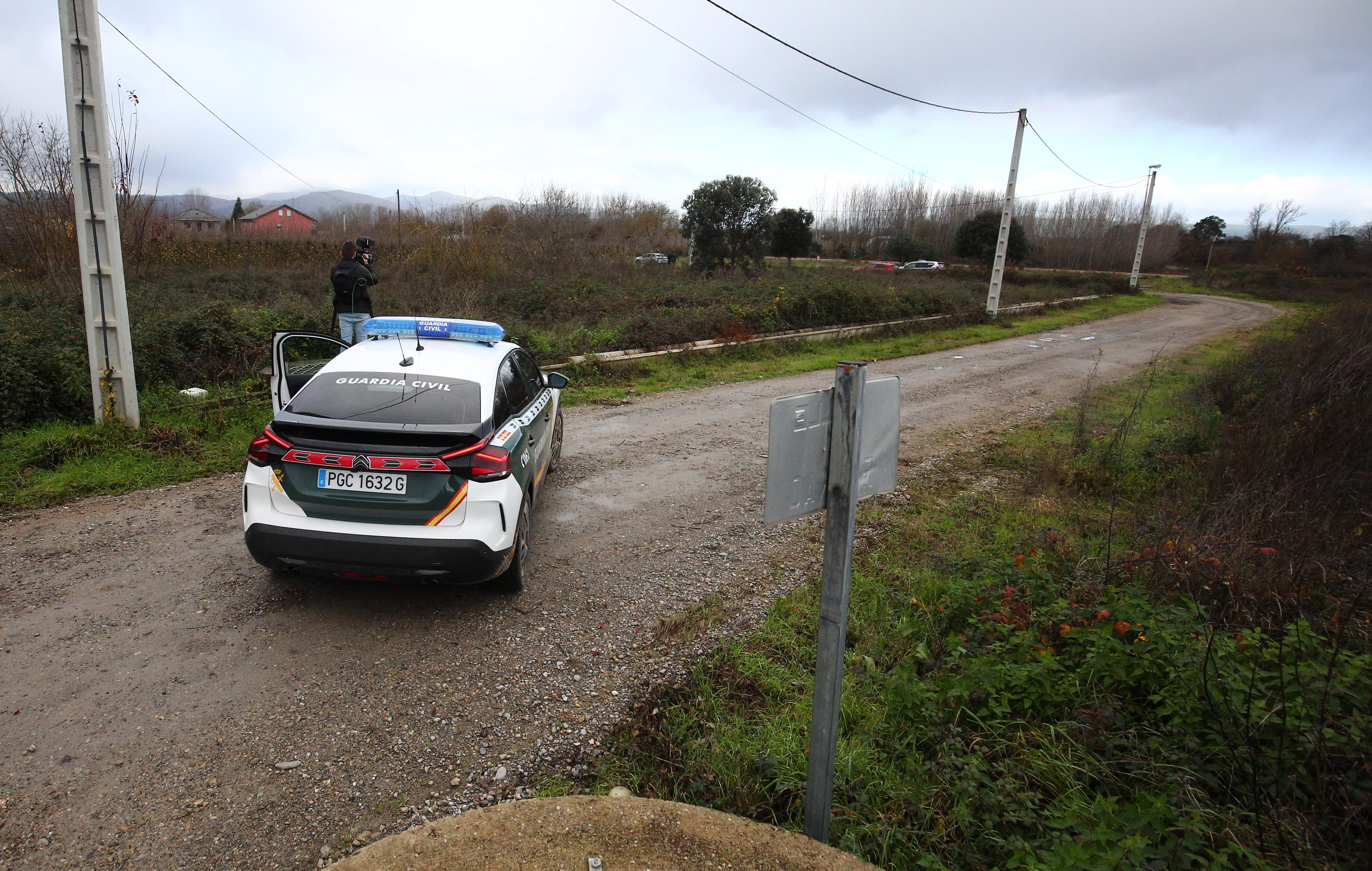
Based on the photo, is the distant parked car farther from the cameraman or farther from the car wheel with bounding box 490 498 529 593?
the car wheel with bounding box 490 498 529 593

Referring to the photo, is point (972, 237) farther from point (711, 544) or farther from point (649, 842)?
point (649, 842)

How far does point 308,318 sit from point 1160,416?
1284cm

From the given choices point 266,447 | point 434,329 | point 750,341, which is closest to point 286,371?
point 434,329

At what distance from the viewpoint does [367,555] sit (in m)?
3.98

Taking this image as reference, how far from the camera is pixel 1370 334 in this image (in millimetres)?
9273

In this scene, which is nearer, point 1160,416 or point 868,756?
point 868,756

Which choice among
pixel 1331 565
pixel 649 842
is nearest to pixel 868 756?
pixel 649 842

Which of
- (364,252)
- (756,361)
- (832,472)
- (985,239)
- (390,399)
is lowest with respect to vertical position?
(756,361)

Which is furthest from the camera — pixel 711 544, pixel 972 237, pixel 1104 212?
pixel 1104 212

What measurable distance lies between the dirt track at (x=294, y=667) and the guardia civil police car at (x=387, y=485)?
1.49ft

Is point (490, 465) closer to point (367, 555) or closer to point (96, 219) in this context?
point (367, 555)

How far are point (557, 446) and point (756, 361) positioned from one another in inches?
323

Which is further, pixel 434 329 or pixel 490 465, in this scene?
pixel 434 329

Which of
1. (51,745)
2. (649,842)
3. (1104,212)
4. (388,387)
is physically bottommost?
(51,745)
